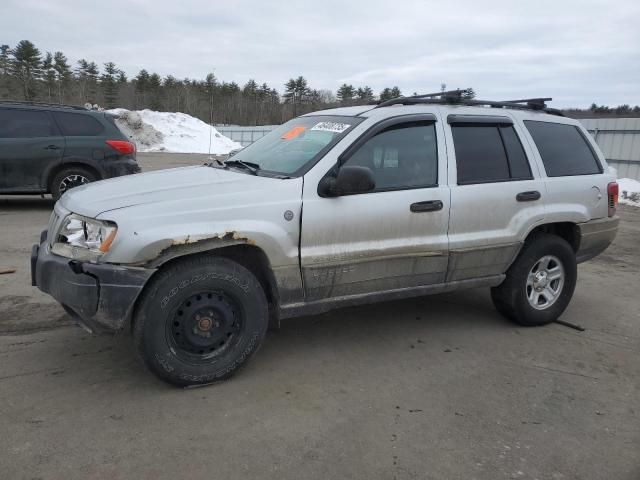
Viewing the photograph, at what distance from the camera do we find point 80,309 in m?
3.02

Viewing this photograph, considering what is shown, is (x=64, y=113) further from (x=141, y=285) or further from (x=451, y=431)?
(x=451, y=431)

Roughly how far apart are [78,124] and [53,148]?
62cm

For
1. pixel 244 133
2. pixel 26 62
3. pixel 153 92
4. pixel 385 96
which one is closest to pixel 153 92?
pixel 153 92

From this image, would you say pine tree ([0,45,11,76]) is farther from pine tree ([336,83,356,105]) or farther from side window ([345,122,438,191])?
side window ([345,122,438,191])

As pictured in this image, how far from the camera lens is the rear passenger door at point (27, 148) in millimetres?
8453

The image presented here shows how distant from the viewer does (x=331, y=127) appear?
3896mm

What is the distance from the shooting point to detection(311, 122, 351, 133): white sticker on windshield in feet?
12.5

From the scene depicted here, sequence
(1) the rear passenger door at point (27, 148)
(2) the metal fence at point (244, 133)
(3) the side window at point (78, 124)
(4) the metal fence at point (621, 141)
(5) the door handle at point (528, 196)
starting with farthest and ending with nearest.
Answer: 1. (2) the metal fence at point (244, 133)
2. (4) the metal fence at point (621, 141)
3. (3) the side window at point (78, 124)
4. (1) the rear passenger door at point (27, 148)
5. (5) the door handle at point (528, 196)

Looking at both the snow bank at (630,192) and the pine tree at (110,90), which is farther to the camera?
the pine tree at (110,90)

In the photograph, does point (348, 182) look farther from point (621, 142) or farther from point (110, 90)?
point (110, 90)

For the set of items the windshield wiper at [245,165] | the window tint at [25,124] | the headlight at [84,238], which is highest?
the window tint at [25,124]

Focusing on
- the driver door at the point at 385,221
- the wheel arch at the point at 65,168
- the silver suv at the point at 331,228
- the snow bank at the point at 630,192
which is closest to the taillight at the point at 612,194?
the silver suv at the point at 331,228

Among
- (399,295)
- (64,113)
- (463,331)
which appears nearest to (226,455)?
(399,295)

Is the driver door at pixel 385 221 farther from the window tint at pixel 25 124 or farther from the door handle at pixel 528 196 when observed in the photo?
the window tint at pixel 25 124
